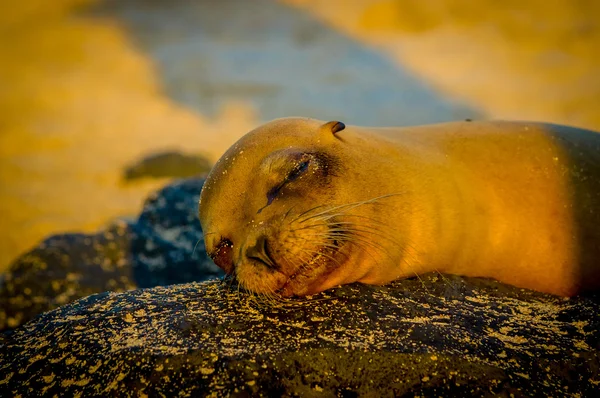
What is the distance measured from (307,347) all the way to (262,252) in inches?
18.5

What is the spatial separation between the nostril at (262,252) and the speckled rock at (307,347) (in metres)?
0.15

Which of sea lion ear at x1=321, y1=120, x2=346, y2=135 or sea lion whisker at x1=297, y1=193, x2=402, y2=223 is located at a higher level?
sea lion ear at x1=321, y1=120, x2=346, y2=135

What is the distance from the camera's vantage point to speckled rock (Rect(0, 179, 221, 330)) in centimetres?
373

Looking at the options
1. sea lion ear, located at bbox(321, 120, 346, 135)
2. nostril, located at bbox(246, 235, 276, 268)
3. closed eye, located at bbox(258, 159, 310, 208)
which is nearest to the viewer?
nostril, located at bbox(246, 235, 276, 268)

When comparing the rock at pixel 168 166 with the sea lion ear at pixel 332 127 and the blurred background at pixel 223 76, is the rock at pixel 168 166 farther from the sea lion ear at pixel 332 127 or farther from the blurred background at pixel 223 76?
the sea lion ear at pixel 332 127

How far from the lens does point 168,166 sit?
776 centimetres

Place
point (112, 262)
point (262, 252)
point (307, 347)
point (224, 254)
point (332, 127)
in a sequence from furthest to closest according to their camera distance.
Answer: point (112, 262), point (332, 127), point (224, 254), point (262, 252), point (307, 347)

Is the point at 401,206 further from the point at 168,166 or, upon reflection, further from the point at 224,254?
the point at 168,166

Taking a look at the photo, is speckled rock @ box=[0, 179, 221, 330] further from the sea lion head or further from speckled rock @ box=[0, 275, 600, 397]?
speckled rock @ box=[0, 275, 600, 397]

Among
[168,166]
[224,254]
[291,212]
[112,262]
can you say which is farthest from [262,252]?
[168,166]

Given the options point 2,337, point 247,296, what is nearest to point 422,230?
point 247,296

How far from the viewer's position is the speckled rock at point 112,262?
3.73 m

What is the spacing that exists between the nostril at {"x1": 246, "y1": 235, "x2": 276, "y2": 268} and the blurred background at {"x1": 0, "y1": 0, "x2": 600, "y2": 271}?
405 centimetres

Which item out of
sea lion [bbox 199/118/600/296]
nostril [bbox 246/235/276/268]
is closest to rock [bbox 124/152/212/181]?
sea lion [bbox 199/118/600/296]
